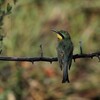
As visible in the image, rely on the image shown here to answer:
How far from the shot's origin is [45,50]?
885cm

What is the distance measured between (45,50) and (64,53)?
3.64 m

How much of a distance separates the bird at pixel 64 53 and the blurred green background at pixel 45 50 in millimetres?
2045

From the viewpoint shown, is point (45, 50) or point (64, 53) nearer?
point (64, 53)

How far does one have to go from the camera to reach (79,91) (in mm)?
8945

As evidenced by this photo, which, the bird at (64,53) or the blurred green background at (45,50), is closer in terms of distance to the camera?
the bird at (64,53)

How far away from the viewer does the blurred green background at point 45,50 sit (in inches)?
325

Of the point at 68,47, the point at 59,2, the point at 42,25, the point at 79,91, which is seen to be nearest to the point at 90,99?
the point at 79,91

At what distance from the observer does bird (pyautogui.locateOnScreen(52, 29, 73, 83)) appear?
5039 millimetres

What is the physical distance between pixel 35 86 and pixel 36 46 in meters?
0.67

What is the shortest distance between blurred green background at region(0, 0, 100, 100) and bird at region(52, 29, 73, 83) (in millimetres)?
2045

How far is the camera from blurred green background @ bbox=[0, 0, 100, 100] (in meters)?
8.26

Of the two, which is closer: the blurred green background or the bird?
the bird

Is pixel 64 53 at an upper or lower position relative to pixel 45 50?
upper

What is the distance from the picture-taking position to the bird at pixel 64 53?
504 centimetres
